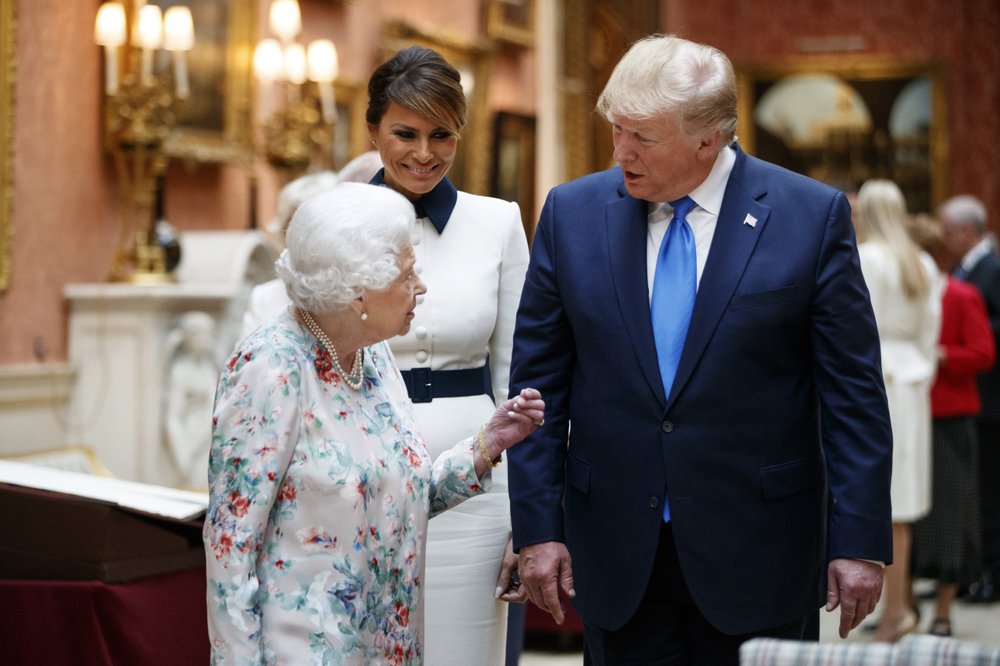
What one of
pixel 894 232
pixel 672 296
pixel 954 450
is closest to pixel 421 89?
pixel 672 296

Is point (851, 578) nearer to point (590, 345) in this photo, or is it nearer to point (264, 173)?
point (590, 345)

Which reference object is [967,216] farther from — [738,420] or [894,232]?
[738,420]

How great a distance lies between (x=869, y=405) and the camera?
2.98m

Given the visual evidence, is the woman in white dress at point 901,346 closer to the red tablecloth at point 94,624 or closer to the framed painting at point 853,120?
the red tablecloth at point 94,624

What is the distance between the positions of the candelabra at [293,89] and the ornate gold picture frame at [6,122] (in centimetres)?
181

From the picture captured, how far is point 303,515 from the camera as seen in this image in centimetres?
255

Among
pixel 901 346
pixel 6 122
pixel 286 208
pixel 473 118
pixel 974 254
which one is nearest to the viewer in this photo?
pixel 286 208

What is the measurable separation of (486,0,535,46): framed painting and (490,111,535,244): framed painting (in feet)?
1.99

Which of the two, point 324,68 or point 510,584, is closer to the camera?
point 510,584

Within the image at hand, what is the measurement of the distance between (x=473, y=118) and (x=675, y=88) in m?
7.63

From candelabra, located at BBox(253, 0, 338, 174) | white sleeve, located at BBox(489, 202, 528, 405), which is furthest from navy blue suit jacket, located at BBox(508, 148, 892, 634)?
candelabra, located at BBox(253, 0, 338, 174)

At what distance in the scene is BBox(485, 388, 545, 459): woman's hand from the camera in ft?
9.13

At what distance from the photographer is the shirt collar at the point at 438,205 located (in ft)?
11.5

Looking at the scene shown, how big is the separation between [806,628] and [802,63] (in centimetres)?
1469
